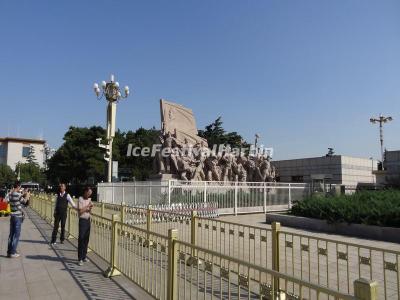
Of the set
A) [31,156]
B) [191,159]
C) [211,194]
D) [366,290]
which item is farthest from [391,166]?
[31,156]

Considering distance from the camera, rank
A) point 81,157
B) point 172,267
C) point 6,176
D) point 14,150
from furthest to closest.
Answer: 1. point 14,150
2. point 6,176
3. point 81,157
4. point 172,267

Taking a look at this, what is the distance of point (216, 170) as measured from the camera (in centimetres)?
2514

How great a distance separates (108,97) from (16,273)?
20.4 meters

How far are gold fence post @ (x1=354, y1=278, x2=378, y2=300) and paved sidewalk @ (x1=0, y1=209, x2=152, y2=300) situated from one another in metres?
4.01

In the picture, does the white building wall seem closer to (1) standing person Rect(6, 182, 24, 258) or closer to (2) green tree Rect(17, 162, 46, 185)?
(2) green tree Rect(17, 162, 46, 185)

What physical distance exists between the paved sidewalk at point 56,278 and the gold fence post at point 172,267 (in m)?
1.21

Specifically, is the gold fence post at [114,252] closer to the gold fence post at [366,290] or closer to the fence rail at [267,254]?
the fence rail at [267,254]

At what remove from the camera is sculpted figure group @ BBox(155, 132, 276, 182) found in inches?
930

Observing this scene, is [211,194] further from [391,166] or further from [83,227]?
[391,166]

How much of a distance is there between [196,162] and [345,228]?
13.1 m

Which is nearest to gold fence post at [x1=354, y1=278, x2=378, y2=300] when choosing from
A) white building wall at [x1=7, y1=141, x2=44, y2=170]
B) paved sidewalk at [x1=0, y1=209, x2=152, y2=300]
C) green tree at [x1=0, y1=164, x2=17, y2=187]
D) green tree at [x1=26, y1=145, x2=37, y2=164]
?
paved sidewalk at [x1=0, y1=209, x2=152, y2=300]

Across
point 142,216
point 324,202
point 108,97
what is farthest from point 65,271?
point 108,97

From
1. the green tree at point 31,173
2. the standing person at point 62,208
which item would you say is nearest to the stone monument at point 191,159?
the standing person at point 62,208

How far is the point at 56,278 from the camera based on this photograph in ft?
21.8
